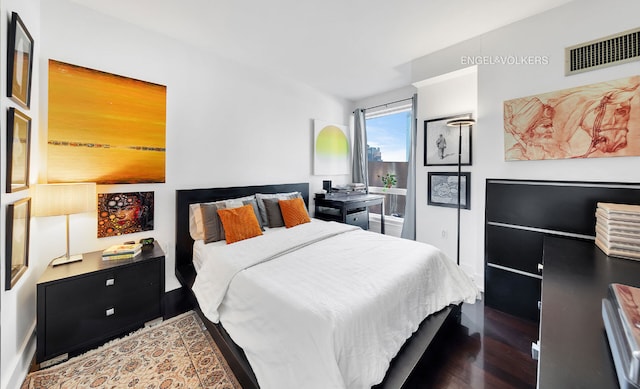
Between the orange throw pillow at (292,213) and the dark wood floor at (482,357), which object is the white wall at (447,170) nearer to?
the dark wood floor at (482,357)

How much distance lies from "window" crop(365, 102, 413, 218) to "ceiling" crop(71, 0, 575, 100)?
1091mm

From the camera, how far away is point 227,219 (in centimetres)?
246

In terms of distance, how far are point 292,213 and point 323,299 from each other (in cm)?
170

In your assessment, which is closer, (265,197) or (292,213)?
(292,213)

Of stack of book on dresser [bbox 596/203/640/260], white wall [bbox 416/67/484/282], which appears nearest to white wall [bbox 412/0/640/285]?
white wall [bbox 416/67/484/282]

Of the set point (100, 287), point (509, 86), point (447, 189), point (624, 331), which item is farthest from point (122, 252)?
point (509, 86)

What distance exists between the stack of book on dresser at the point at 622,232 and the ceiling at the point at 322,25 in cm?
185

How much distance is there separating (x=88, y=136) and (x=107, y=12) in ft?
3.68

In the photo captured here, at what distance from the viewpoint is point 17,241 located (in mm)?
1491

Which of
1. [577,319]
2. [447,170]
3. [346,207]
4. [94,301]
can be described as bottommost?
[94,301]

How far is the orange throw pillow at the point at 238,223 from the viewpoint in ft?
7.97

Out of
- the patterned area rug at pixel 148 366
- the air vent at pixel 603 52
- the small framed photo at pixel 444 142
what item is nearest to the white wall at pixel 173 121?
the patterned area rug at pixel 148 366

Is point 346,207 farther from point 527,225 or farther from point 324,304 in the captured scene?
point 324,304

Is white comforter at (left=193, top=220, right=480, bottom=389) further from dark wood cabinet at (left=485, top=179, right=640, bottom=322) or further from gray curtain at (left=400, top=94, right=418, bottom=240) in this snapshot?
gray curtain at (left=400, top=94, right=418, bottom=240)
